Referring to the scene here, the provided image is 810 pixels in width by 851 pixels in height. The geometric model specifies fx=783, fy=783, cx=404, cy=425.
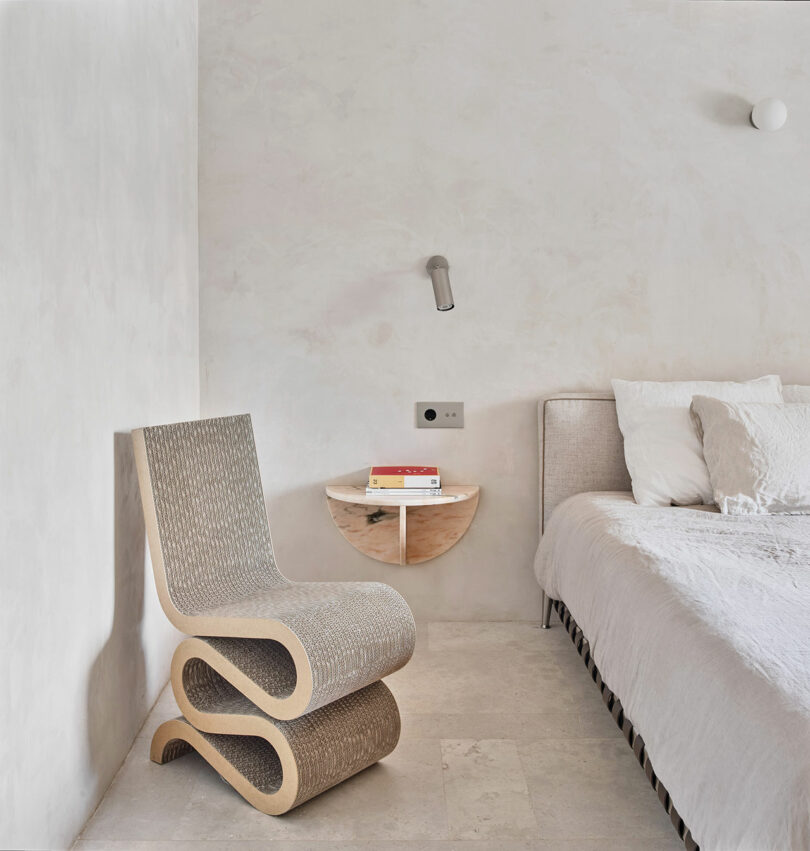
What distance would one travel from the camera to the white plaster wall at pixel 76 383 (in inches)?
52.2

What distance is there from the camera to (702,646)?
1320 mm

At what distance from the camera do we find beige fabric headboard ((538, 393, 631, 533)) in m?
2.72

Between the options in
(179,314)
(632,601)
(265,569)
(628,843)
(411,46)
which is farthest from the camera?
(411,46)

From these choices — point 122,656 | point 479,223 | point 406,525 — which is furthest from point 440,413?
point 122,656

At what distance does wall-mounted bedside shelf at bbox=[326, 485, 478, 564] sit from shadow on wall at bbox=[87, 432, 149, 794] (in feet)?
2.76

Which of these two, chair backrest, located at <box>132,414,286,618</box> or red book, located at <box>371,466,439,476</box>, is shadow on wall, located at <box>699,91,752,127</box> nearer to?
red book, located at <box>371,466,439,476</box>

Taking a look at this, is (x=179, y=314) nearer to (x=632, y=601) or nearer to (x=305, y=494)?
(x=305, y=494)

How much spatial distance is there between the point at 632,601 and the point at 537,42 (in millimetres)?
2036

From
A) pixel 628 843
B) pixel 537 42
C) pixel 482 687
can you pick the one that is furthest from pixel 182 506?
pixel 537 42

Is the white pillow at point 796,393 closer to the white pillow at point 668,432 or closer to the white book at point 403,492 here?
the white pillow at point 668,432

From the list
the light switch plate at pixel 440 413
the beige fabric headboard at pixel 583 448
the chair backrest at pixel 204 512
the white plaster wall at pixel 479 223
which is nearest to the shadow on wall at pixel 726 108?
the white plaster wall at pixel 479 223

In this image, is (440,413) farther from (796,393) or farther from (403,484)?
(796,393)

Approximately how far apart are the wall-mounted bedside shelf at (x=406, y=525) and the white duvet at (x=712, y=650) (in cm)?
56

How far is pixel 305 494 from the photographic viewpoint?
9.37 ft
